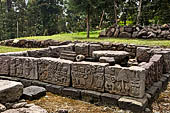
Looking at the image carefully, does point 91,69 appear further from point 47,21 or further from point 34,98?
point 47,21

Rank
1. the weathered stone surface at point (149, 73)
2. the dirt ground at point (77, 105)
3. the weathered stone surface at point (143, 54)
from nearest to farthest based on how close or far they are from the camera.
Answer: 1. the dirt ground at point (77, 105)
2. the weathered stone surface at point (149, 73)
3. the weathered stone surface at point (143, 54)

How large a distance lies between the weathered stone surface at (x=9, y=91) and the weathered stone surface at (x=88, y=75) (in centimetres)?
167

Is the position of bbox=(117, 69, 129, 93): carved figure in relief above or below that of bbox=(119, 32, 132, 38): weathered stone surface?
below

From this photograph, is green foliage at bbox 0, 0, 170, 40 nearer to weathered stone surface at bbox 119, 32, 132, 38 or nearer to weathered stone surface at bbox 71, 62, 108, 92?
weathered stone surface at bbox 119, 32, 132, 38

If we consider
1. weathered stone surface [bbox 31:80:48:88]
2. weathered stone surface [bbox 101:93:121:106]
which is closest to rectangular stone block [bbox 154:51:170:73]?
weathered stone surface [bbox 101:93:121:106]

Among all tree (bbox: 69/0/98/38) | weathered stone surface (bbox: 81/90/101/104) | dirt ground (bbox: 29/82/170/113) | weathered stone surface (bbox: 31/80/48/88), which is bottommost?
dirt ground (bbox: 29/82/170/113)

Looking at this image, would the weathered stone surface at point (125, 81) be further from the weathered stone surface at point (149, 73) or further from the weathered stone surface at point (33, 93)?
the weathered stone surface at point (33, 93)

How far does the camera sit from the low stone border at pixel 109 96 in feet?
15.0

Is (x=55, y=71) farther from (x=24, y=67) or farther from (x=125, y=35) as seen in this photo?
(x=125, y=35)

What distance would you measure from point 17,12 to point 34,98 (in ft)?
114

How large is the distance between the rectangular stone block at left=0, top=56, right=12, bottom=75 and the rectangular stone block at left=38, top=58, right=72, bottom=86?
1.45 metres

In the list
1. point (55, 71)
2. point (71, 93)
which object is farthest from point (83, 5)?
point (71, 93)

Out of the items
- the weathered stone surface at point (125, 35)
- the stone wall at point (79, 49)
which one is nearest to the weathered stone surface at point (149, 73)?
the stone wall at point (79, 49)

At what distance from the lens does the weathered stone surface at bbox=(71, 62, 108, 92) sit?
5.20 meters
